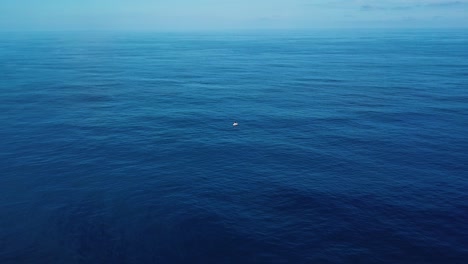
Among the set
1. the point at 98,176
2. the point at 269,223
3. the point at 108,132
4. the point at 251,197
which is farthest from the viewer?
the point at 108,132

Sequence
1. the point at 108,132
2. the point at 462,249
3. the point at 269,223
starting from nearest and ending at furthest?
the point at 462,249, the point at 269,223, the point at 108,132

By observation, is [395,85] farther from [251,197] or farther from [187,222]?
[187,222]

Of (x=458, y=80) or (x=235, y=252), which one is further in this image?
(x=458, y=80)

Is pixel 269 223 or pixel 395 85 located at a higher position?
pixel 395 85

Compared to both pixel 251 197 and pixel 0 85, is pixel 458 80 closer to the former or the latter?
pixel 251 197

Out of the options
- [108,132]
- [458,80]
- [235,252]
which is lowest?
[235,252]

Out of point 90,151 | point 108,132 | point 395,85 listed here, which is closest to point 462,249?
point 90,151
